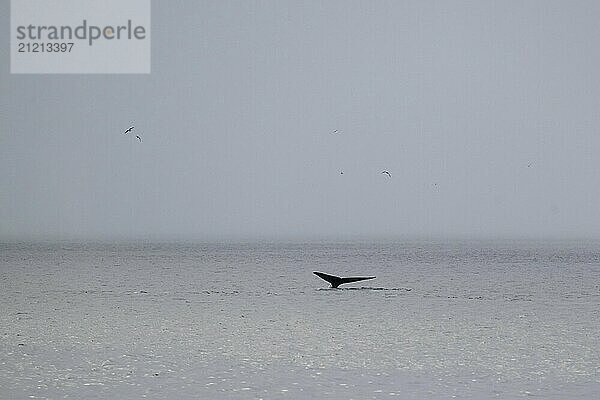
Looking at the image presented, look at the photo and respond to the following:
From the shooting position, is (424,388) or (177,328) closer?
(424,388)

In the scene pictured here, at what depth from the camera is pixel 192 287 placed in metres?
21.9

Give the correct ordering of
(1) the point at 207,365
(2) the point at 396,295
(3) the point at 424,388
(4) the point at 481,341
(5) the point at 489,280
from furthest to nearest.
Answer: (5) the point at 489,280 → (2) the point at 396,295 → (4) the point at 481,341 → (1) the point at 207,365 → (3) the point at 424,388

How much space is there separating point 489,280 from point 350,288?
6.93m

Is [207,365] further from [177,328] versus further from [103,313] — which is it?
[103,313]

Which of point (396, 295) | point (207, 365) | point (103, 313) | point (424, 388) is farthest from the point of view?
point (396, 295)

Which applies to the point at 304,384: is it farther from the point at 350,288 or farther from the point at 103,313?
the point at 350,288

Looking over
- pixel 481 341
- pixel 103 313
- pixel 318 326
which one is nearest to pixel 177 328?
pixel 318 326

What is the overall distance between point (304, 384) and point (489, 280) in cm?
2021

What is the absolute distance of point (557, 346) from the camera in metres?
9.75

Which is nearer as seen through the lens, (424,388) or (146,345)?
(424,388)

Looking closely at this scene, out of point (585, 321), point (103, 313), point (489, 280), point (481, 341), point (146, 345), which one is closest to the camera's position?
point (146, 345)

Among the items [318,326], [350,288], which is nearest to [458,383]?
[318,326]

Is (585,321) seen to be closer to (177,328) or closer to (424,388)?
(177,328)

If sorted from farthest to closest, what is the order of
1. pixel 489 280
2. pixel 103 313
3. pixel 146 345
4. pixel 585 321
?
pixel 489 280, pixel 103 313, pixel 585 321, pixel 146 345
